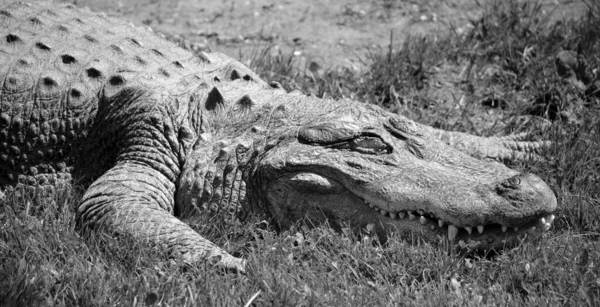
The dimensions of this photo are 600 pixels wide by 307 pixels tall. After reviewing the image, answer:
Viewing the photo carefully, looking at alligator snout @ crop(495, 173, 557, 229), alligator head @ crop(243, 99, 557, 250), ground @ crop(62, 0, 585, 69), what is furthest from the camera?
ground @ crop(62, 0, 585, 69)

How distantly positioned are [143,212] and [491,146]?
2.65 m

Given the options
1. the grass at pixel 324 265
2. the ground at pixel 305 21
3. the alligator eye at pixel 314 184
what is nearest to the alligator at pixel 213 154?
the alligator eye at pixel 314 184

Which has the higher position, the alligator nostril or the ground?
the alligator nostril

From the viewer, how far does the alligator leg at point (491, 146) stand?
5.61 m

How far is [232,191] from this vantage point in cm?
493

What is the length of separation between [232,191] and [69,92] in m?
1.36

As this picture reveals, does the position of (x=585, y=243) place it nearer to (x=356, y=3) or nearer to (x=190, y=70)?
(x=190, y=70)

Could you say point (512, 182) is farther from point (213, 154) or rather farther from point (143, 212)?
point (143, 212)

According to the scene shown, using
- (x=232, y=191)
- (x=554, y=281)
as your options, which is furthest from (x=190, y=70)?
(x=554, y=281)

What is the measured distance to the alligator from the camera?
4.41m

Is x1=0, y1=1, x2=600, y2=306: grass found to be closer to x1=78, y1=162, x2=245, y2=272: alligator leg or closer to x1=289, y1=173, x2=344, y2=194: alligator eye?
x1=78, y1=162, x2=245, y2=272: alligator leg

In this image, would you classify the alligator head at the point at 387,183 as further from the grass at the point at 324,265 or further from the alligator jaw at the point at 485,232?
the grass at the point at 324,265

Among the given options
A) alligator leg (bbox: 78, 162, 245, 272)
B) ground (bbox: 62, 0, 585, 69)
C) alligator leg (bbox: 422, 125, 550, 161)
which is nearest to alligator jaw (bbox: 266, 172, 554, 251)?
alligator leg (bbox: 78, 162, 245, 272)

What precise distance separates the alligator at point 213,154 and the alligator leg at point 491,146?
0.01 m
